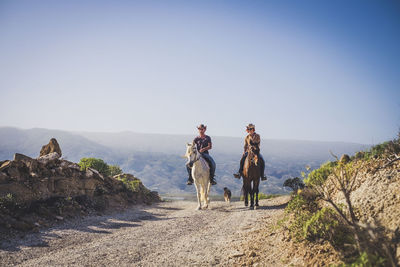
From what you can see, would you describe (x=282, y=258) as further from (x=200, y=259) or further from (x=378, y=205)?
(x=378, y=205)

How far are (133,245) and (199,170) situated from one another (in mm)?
6917

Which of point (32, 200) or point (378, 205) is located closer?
point (378, 205)

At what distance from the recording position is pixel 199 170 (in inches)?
524

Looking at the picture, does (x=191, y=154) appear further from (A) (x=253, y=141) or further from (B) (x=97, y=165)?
(B) (x=97, y=165)

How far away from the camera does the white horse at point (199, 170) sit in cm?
1288

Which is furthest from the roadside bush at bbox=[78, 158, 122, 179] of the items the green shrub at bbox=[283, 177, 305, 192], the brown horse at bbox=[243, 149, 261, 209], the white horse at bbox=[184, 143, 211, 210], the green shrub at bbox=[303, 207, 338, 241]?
the green shrub at bbox=[303, 207, 338, 241]

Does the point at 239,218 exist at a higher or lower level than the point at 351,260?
lower

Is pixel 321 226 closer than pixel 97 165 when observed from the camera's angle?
Yes

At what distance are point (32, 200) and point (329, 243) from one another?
10.9 metres

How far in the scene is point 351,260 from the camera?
3629mm

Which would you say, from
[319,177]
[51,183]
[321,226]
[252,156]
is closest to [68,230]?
[51,183]

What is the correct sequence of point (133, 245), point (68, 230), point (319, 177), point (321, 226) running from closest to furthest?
point (321, 226) < point (133, 245) < point (68, 230) < point (319, 177)

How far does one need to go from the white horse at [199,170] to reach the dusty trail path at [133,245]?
3.66m

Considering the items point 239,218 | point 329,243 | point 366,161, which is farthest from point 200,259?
point 366,161
